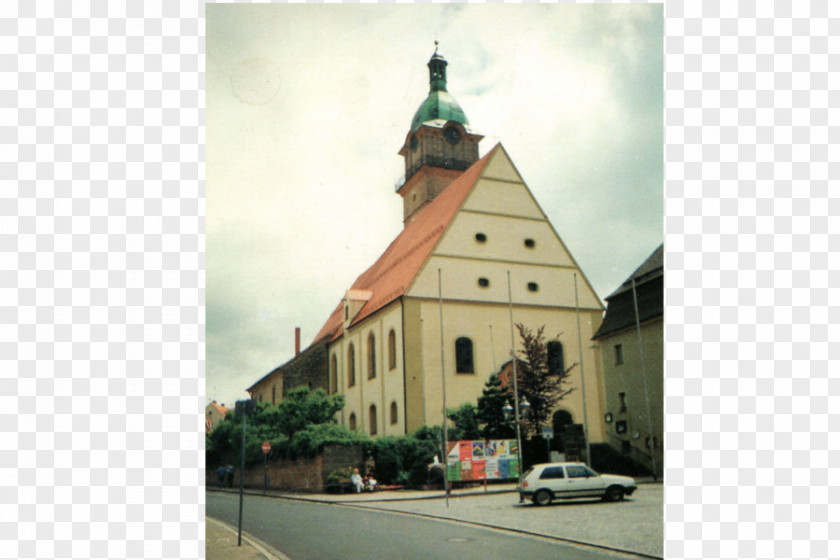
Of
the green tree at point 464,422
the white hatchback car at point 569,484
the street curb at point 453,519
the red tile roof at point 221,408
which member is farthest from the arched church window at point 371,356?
the red tile roof at point 221,408

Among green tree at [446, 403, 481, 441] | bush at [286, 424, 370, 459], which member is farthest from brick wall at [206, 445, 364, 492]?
green tree at [446, 403, 481, 441]

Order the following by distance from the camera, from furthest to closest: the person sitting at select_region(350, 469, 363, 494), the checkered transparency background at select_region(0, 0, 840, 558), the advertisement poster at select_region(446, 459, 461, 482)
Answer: the person sitting at select_region(350, 469, 363, 494) < the advertisement poster at select_region(446, 459, 461, 482) < the checkered transparency background at select_region(0, 0, 840, 558)

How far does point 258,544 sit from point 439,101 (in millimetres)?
5903

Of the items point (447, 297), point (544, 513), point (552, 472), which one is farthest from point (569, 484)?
point (447, 297)

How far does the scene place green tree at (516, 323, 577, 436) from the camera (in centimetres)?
959

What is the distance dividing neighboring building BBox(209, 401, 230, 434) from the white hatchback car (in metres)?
4.18

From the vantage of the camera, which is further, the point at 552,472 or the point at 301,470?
the point at 301,470

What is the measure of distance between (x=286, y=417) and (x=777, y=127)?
747cm

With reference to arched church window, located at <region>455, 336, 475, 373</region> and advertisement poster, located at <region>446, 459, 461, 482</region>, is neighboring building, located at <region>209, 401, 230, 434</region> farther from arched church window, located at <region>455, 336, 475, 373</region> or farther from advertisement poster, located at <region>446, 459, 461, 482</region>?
advertisement poster, located at <region>446, 459, 461, 482</region>

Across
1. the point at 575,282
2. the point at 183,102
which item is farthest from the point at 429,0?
the point at 575,282

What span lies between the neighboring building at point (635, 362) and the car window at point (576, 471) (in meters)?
0.62

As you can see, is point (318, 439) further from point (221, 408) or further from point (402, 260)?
point (221, 408)

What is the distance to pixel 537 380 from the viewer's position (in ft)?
32.2

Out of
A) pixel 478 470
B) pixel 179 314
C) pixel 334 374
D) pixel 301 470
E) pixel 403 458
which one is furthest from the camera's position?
pixel 403 458
